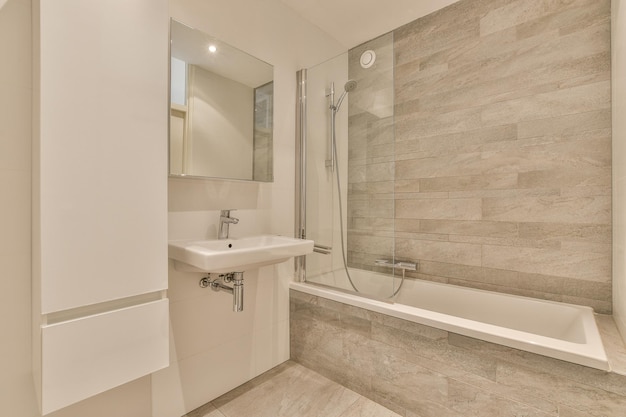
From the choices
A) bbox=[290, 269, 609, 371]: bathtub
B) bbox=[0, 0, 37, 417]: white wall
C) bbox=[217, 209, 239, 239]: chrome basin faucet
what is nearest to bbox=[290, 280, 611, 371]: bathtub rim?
bbox=[290, 269, 609, 371]: bathtub

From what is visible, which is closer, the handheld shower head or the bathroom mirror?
the bathroom mirror

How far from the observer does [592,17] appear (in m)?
1.74

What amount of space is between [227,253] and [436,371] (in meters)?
1.16

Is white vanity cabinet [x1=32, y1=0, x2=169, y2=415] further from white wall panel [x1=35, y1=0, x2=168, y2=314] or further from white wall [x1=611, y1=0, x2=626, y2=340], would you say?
white wall [x1=611, y1=0, x2=626, y2=340]

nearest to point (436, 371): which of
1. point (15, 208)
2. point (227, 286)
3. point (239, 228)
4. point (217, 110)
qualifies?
point (227, 286)

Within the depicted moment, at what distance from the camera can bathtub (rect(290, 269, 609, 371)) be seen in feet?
3.94

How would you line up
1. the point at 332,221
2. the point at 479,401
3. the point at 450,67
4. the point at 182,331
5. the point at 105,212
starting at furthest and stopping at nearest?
the point at 450,67 < the point at 332,221 < the point at 182,331 < the point at 479,401 < the point at 105,212

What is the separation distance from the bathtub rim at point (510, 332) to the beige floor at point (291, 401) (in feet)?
1.75

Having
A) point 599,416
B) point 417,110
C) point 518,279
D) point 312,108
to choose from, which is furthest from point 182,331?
point 417,110

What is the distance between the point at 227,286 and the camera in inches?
64.1

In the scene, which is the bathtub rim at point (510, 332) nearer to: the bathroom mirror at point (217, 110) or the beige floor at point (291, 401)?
the beige floor at point (291, 401)

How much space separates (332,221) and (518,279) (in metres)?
1.28

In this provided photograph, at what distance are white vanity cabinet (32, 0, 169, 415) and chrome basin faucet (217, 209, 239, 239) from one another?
1.57ft

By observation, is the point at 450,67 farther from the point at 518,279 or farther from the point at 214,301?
the point at 214,301
